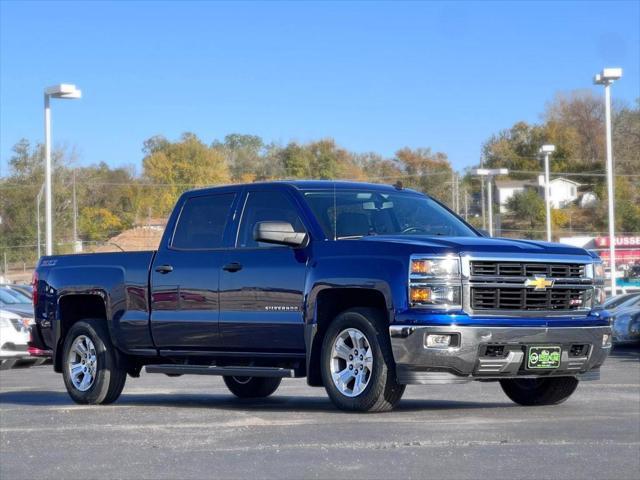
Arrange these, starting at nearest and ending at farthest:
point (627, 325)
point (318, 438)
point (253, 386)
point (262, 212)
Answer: point (318, 438) < point (262, 212) < point (253, 386) < point (627, 325)

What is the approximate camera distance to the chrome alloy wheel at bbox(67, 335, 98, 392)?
1248 cm

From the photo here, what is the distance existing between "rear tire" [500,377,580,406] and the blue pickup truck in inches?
0.5

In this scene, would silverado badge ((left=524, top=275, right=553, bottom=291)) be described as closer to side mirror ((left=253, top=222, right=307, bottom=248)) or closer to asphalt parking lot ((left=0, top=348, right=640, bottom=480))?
asphalt parking lot ((left=0, top=348, right=640, bottom=480))

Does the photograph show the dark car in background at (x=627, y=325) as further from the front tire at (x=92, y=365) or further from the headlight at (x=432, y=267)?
the headlight at (x=432, y=267)

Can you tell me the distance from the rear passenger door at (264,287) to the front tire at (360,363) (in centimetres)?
43

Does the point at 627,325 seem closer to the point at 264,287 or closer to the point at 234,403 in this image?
the point at 234,403

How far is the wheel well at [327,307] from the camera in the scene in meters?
10.6

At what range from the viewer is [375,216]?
11.2 metres

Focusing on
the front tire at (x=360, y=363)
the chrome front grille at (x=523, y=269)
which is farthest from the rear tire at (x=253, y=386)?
the chrome front grille at (x=523, y=269)

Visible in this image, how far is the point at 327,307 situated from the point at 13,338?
37.8 ft

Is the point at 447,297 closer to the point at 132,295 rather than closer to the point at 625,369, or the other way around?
the point at 132,295

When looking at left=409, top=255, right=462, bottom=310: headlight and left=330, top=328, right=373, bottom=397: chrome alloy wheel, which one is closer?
left=409, top=255, right=462, bottom=310: headlight

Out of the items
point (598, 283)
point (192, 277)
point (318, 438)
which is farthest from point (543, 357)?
point (192, 277)

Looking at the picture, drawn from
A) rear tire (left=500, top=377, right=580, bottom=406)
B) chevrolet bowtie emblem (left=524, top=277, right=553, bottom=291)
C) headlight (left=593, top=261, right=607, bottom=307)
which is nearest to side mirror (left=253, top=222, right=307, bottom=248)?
chevrolet bowtie emblem (left=524, top=277, right=553, bottom=291)
